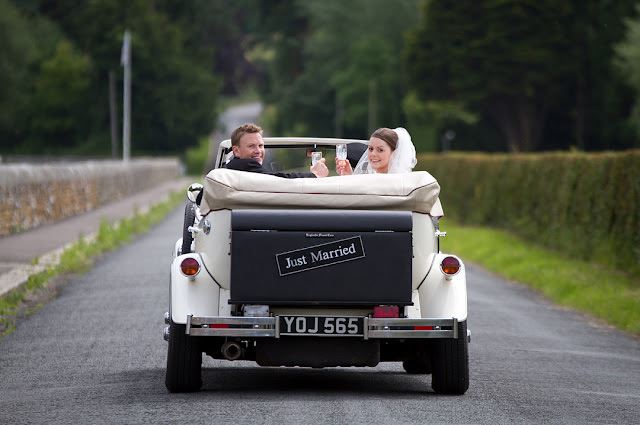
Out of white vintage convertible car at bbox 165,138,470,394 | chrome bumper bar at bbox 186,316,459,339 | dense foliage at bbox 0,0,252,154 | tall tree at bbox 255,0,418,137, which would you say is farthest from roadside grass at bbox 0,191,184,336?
tall tree at bbox 255,0,418,137

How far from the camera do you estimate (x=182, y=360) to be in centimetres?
952

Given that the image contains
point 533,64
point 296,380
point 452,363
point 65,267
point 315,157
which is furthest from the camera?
point 533,64

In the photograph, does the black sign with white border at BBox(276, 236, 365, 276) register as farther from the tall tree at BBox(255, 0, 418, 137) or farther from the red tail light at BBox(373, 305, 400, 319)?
the tall tree at BBox(255, 0, 418, 137)

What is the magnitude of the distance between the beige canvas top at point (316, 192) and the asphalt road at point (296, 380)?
48.0 inches

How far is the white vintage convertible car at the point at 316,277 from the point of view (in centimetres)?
913

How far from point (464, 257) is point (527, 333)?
505 inches

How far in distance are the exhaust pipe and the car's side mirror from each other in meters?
1.16

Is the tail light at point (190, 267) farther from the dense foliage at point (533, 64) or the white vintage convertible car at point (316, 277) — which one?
the dense foliage at point (533, 64)

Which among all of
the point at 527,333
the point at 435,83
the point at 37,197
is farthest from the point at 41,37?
the point at 527,333

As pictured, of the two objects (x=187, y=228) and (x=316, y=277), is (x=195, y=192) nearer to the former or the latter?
(x=187, y=228)

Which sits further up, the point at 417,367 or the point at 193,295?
the point at 193,295

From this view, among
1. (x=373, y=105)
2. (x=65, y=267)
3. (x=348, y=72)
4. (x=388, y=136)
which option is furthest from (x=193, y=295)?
(x=348, y=72)

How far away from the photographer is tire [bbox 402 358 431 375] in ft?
36.2

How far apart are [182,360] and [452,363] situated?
1.74m
